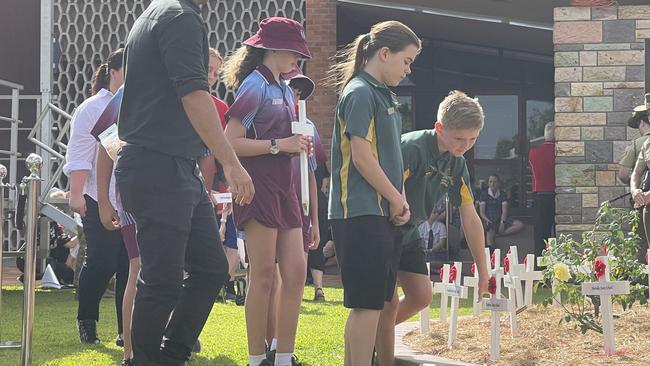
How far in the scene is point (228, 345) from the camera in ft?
Answer: 23.5

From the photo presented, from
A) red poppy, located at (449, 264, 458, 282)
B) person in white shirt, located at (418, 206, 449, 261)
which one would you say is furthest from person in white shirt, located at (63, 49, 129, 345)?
person in white shirt, located at (418, 206, 449, 261)

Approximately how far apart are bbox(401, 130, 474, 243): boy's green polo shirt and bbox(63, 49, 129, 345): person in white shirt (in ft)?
6.94

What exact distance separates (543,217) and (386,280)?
865cm

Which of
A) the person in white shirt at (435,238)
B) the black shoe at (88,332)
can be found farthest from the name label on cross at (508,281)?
the person in white shirt at (435,238)

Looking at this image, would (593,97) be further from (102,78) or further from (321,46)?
(102,78)

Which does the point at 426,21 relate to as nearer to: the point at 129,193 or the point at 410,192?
the point at 410,192

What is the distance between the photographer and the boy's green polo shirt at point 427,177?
18.1 feet

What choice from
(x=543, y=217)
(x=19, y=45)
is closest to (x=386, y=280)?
(x=543, y=217)

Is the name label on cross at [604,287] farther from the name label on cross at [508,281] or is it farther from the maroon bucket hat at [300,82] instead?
the maroon bucket hat at [300,82]

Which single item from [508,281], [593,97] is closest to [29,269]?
[508,281]

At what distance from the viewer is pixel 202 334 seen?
782 cm

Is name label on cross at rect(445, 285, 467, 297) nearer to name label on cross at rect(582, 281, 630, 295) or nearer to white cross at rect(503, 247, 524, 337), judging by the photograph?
white cross at rect(503, 247, 524, 337)

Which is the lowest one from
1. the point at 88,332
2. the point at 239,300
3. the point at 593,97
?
the point at 239,300

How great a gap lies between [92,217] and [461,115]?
8.76 ft
